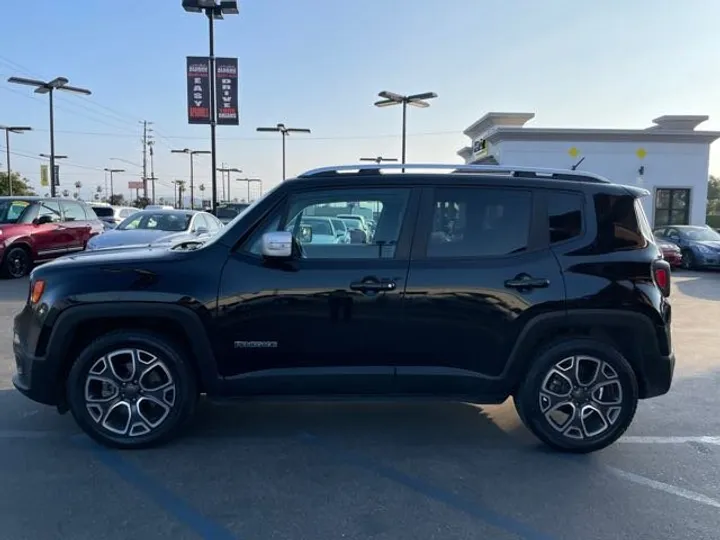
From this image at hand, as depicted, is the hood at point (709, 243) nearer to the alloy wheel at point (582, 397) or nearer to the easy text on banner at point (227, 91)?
the easy text on banner at point (227, 91)

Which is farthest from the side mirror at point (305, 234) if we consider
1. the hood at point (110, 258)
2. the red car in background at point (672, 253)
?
the red car in background at point (672, 253)

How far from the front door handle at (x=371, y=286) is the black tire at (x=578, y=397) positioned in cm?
116

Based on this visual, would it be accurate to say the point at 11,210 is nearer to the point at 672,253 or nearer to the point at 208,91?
the point at 208,91

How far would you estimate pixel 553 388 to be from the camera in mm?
3949

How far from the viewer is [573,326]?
392 cm

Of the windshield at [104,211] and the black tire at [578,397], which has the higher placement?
the windshield at [104,211]

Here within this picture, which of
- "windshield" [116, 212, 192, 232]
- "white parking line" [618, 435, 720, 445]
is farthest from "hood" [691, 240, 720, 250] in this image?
"white parking line" [618, 435, 720, 445]

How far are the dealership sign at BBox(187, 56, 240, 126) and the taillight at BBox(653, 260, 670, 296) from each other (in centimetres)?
1445

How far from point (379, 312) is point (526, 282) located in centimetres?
101

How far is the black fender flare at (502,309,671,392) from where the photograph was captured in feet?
12.6

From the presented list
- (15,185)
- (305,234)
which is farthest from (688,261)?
(15,185)

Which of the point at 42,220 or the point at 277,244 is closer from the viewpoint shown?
the point at 277,244

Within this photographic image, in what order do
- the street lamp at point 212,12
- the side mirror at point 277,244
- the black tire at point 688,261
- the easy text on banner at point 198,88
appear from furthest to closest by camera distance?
the black tire at point 688,261
the easy text on banner at point 198,88
the street lamp at point 212,12
the side mirror at point 277,244

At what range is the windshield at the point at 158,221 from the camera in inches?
480
